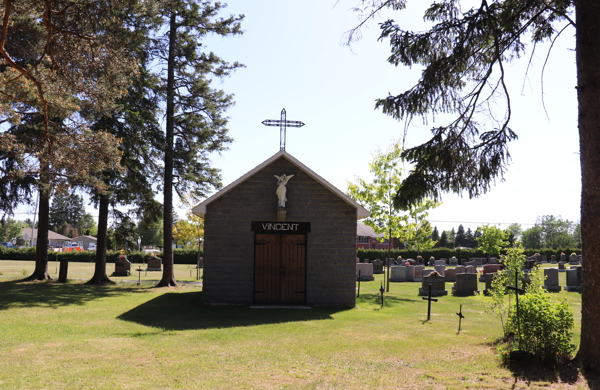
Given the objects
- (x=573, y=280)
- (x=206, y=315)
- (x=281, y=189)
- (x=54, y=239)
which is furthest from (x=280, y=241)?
(x=54, y=239)

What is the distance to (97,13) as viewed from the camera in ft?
31.2

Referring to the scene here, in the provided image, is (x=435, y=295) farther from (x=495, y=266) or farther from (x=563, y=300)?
(x=563, y=300)

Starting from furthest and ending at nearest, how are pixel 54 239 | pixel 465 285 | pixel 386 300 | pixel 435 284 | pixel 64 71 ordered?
1. pixel 54 239
2. pixel 465 285
3. pixel 435 284
4. pixel 386 300
5. pixel 64 71

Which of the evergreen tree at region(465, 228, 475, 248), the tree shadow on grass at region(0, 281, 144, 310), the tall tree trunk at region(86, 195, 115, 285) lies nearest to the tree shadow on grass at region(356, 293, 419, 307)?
the tree shadow on grass at region(0, 281, 144, 310)

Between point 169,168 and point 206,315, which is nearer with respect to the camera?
point 206,315

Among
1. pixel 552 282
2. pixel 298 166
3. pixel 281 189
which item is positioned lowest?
pixel 552 282

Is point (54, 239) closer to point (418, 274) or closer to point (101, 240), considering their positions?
point (101, 240)

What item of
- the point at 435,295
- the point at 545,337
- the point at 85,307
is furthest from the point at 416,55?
the point at 435,295

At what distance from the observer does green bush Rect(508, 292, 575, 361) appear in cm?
755

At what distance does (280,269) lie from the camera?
52.9 ft

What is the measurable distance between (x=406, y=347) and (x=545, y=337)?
2686 mm

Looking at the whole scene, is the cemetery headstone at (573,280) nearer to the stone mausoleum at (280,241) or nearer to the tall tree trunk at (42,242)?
the stone mausoleum at (280,241)

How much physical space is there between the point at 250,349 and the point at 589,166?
6574 mm

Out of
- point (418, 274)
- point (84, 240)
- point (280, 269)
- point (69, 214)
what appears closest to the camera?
point (280, 269)
